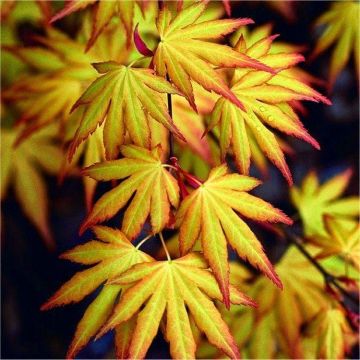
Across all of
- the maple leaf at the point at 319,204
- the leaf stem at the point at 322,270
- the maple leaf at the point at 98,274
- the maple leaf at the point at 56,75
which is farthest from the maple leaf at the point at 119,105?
the maple leaf at the point at 319,204

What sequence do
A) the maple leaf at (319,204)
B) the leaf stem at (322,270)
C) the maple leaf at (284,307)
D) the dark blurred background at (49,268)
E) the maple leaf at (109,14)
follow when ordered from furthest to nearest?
1. the dark blurred background at (49,268)
2. the maple leaf at (319,204)
3. the maple leaf at (284,307)
4. the leaf stem at (322,270)
5. the maple leaf at (109,14)

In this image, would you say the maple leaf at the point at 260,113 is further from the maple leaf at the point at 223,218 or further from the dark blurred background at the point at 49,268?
the dark blurred background at the point at 49,268

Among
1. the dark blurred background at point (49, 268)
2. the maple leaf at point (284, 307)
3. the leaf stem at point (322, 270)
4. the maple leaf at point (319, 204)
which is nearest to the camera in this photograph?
the leaf stem at point (322, 270)

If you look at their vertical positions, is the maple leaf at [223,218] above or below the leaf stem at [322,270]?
above

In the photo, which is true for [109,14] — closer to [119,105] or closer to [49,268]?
[119,105]

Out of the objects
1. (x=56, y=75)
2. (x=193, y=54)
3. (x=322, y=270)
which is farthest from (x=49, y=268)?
(x=193, y=54)
